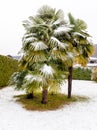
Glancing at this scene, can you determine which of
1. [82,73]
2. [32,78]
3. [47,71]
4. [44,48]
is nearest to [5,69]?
[44,48]

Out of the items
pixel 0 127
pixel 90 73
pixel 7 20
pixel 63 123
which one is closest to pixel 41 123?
pixel 63 123

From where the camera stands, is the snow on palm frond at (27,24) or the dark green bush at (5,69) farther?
the dark green bush at (5,69)

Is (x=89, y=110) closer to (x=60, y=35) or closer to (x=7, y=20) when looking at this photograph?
(x=60, y=35)

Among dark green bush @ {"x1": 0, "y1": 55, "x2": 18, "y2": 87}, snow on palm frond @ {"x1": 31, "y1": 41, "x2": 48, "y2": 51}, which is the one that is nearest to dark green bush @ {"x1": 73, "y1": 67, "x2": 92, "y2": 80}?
dark green bush @ {"x1": 0, "y1": 55, "x2": 18, "y2": 87}

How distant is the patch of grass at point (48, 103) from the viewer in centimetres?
1263

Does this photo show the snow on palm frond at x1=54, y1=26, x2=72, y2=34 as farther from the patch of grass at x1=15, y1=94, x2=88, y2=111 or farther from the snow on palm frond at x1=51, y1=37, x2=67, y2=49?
the patch of grass at x1=15, y1=94, x2=88, y2=111

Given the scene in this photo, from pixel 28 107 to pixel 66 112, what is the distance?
1694 millimetres

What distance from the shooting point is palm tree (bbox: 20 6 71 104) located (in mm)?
12414

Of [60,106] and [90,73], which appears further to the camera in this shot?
[90,73]

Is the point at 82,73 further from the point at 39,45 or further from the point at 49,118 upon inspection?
the point at 49,118

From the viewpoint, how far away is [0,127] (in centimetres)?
959

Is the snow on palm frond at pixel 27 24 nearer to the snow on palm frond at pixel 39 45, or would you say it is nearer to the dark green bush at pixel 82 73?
the snow on palm frond at pixel 39 45

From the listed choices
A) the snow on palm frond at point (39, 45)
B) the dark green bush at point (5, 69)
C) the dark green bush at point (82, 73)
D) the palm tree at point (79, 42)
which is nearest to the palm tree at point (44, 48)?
the snow on palm frond at point (39, 45)

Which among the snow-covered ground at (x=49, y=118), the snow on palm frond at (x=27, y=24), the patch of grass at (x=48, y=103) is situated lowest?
the snow-covered ground at (x=49, y=118)
